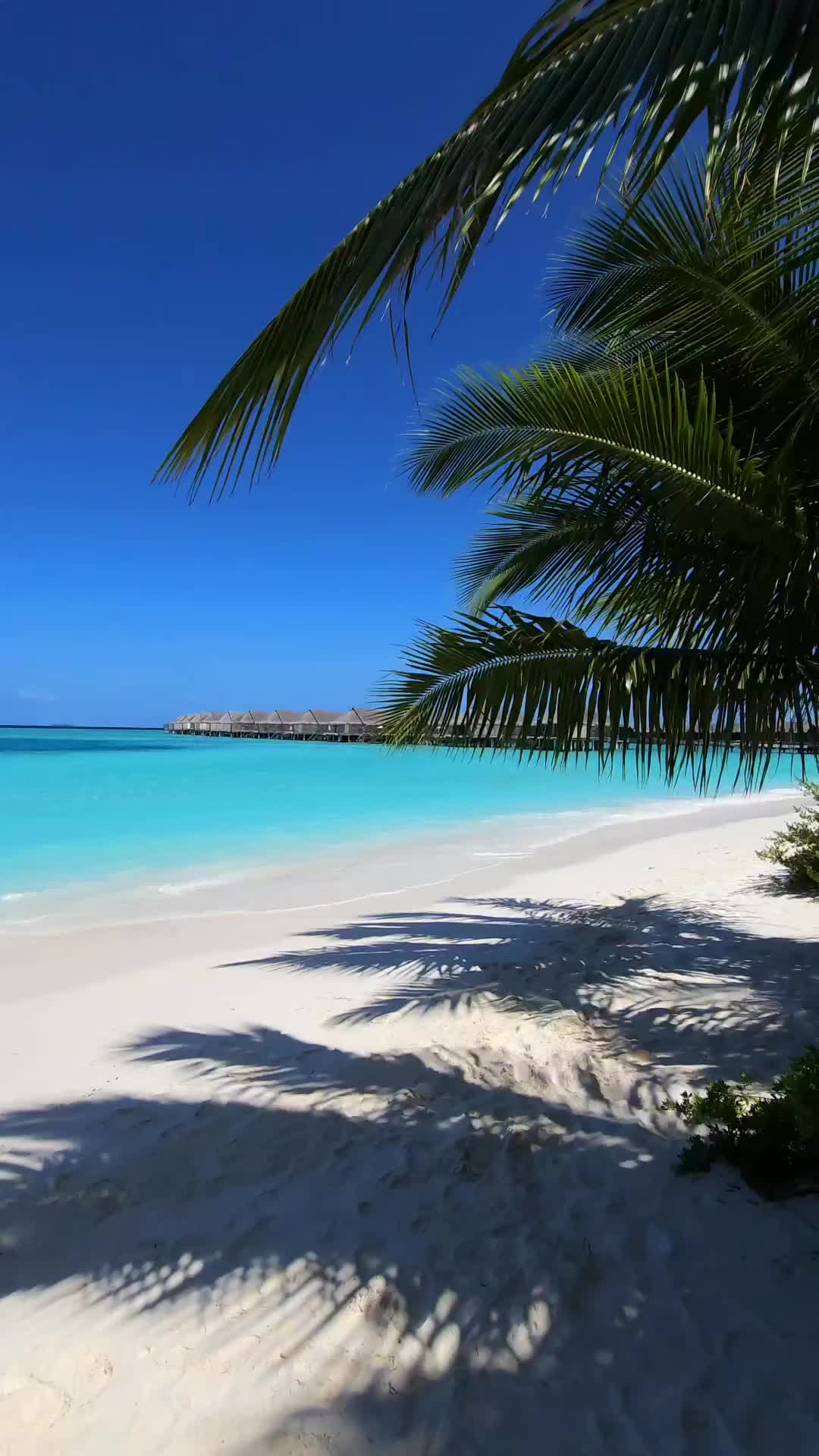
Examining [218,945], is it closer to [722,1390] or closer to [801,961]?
[801,961]

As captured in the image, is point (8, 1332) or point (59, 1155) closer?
point (8, 1332)

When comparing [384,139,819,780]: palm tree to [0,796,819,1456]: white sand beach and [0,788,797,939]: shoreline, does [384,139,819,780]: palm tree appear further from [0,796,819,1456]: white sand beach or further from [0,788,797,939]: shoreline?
[0,788,797,939]: shoreline

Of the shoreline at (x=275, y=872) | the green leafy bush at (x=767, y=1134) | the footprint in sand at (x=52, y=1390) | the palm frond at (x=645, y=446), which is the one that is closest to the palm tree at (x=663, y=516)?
the palm frond at (x=645, y=446)

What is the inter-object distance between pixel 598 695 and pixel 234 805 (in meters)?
13.8

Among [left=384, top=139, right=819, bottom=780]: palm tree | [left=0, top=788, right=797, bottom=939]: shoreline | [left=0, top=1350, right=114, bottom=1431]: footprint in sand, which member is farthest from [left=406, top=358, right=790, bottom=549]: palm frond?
[left=0, top=788, right=797, bottom=939]: shoreline

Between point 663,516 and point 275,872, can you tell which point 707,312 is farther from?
point 275,872

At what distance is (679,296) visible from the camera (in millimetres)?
3180

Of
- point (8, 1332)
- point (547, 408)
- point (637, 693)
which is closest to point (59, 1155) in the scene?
point (8, 1332)

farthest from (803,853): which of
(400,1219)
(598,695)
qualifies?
(400,1219)

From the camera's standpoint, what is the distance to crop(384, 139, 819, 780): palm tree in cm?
274

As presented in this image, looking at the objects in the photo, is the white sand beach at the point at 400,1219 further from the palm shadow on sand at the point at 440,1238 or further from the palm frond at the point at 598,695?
the palm frond at the point at 598,695

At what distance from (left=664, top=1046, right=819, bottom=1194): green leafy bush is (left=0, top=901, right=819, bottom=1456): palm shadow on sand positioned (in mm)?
92

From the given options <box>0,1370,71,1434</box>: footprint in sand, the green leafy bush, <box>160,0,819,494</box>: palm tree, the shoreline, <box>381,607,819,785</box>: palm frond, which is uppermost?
<box>160,0,819,494</box>: palm tree

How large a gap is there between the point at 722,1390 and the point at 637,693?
7.29 ft
